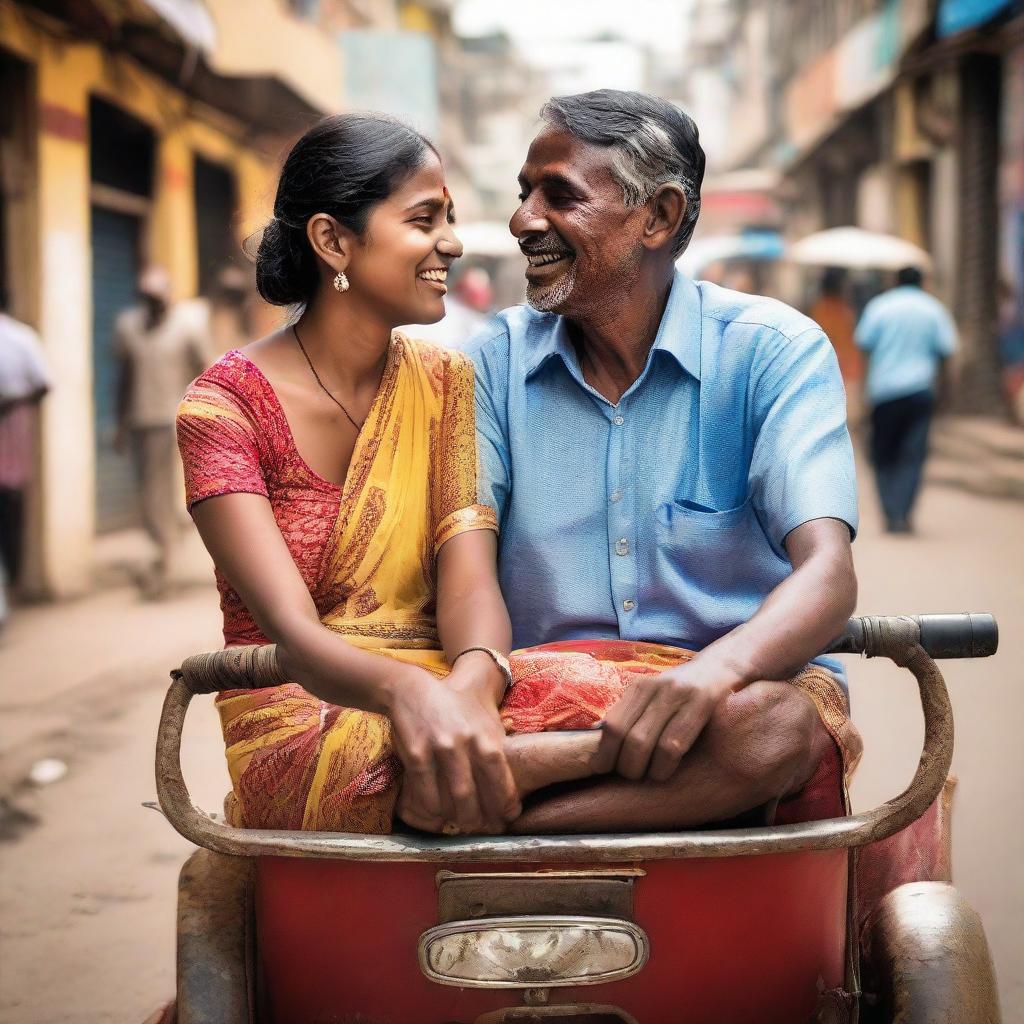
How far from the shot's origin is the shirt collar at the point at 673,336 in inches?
97.3

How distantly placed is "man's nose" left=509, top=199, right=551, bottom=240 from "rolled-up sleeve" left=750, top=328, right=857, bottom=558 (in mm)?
443

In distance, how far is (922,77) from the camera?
1891 centimetres

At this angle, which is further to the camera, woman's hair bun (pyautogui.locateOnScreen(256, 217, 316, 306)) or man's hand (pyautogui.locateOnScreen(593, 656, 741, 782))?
woman's hair bun (pyautogui.locateOnScreen(256, 217, 316, 306))

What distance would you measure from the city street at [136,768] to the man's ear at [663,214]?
186cm

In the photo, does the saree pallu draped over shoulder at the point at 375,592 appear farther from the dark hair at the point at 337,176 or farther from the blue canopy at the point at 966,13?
the blue canopy at the point at 966,13

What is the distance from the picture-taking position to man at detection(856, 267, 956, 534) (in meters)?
10.8

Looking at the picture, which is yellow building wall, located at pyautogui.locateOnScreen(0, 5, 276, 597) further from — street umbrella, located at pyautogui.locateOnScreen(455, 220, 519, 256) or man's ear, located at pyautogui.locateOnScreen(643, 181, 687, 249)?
man's ear, located at pyautogui.locateOnScreen(643, 181, 687, 249)

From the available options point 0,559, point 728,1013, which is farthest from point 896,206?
point 728,1013

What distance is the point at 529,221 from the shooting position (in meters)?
2.52

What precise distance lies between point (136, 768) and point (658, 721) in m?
3.74

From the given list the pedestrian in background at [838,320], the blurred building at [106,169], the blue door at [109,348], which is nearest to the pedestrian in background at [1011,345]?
the pedestrian in background at [838,320]

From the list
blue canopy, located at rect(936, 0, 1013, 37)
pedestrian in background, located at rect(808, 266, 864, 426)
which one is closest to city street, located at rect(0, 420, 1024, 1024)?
pedestrian in background, located at rect(808, 266, 864, 426)

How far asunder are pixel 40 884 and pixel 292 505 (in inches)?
89.9

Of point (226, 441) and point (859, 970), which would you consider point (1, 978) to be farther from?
point (859, 970)
